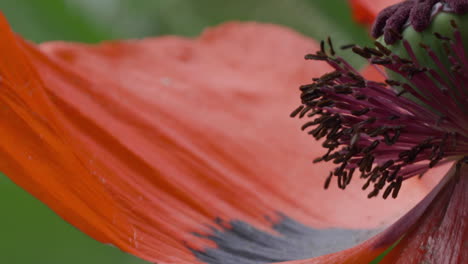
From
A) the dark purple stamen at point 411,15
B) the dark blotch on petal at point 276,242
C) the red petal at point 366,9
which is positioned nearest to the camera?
the dark purple stamen at point 411,15

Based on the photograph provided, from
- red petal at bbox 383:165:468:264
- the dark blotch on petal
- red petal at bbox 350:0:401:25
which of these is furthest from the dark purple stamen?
red petal at bbox 350:0:401:25

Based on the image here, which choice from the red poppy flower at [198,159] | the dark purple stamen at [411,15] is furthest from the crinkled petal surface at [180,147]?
the dark purple stamen at [411,15]

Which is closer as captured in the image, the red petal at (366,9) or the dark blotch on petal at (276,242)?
the dark blotch on petal at (276,242)

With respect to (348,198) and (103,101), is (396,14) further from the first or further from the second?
(103,101)

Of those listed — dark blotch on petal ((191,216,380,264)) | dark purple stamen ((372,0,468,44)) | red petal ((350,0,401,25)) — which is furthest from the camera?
red petal ((350,0,401,25))

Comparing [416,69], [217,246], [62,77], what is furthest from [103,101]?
[416,69]

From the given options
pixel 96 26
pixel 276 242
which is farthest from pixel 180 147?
pixel 96 26

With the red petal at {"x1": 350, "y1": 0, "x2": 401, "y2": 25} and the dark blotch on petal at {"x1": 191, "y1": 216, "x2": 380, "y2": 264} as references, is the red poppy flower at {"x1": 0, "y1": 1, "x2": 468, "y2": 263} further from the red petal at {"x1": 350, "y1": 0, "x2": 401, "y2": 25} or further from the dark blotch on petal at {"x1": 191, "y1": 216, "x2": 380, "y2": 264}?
the red petal at {"x1": 350, "y1": 0, "x2": 401, "y2": 25}

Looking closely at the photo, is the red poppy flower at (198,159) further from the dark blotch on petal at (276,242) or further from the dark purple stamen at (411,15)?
the dark purple stamen at (411,15)
